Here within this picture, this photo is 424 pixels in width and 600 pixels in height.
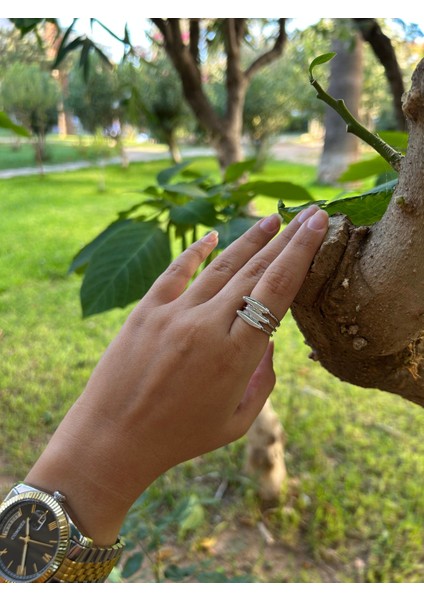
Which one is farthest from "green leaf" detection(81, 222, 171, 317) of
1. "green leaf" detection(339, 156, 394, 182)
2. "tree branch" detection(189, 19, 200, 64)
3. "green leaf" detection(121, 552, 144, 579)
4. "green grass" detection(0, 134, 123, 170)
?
"green grass" detection(0, 134, 123, 170)

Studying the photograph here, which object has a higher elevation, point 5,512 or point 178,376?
point 178,376

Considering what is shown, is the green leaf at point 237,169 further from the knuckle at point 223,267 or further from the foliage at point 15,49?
the foliage at point 15,49

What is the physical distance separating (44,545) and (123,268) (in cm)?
28

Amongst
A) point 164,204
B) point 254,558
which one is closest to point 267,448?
point 254,558

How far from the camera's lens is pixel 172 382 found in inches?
14.2

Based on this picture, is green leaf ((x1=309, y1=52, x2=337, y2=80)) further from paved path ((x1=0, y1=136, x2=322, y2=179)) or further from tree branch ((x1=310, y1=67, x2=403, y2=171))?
paved path ((x1=0, y1=136, x2=322, y2=179))

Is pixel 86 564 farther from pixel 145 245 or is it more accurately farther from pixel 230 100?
pixel 230 100

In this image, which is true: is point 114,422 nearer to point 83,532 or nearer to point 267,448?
point 83,532

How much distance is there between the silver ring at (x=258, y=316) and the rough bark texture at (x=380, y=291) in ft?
0.13

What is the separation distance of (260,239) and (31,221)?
2.80 meters

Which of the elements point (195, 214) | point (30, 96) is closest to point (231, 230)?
point (195, 214)

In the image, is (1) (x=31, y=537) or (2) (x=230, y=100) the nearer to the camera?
(1) (x=31, y=537)

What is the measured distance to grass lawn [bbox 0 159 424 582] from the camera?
1.13m

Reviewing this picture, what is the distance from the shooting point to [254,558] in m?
1.17
